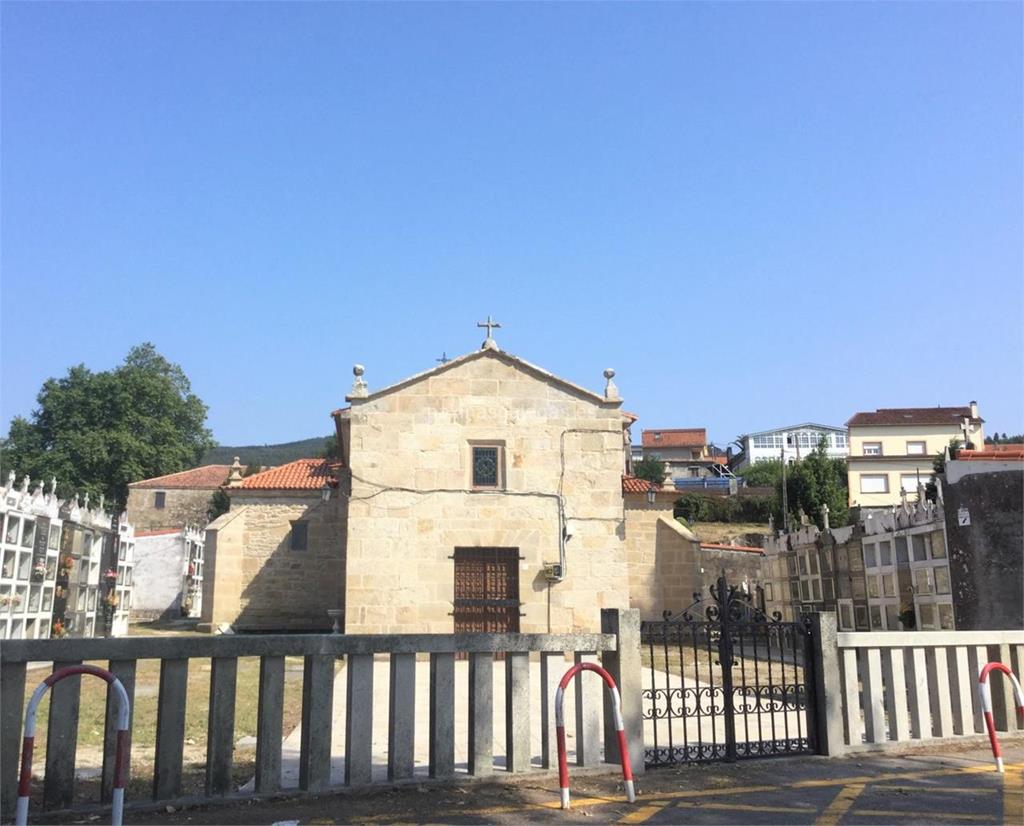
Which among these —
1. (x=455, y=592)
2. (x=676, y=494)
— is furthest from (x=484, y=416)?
(x=676, y=494)

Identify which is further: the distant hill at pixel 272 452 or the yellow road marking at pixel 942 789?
the distant hill at pixel 272 452

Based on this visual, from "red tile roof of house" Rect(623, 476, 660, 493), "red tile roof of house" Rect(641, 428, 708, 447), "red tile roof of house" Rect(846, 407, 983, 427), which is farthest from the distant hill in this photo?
"red tile roof of house" Rect(623, 476, 660, 493)

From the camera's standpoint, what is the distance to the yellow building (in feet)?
186

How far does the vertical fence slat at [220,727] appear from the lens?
6.23m

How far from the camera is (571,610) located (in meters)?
19.7

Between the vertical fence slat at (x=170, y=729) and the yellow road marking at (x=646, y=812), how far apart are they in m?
3.27

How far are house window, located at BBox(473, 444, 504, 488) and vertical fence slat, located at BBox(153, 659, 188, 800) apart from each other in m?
13.9

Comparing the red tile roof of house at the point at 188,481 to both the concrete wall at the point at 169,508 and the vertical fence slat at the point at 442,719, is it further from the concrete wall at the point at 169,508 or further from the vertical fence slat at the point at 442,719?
the vertical fence slat at the point at 442,719

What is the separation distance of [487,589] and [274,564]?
10263mm

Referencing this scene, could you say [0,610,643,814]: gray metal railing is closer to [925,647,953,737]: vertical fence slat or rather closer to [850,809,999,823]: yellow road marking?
[850,809,999,823]: yellow road marking

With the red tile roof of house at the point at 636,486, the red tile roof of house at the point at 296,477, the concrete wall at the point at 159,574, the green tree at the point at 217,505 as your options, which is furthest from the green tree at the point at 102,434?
the red tile roof of house at the point at 636,486

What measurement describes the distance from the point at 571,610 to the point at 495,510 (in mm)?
2977

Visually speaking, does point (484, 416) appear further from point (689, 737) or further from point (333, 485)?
point (689, 737)

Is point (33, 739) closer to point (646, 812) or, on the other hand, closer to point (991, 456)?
point (646, 812)
